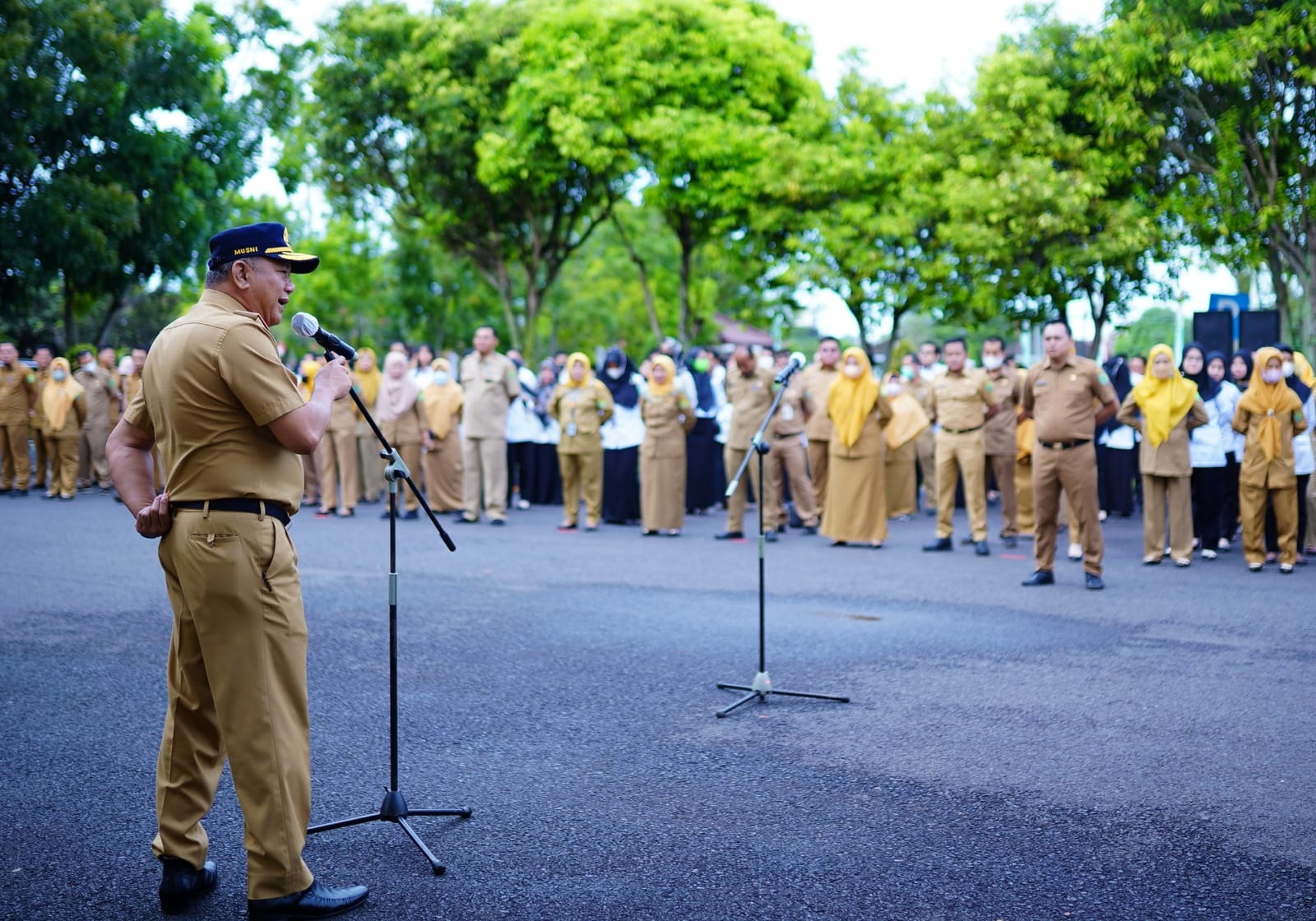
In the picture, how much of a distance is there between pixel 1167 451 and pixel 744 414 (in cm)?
459

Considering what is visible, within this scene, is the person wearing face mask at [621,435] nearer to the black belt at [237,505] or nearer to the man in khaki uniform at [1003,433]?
the man in khaki uniform at [1003,433]

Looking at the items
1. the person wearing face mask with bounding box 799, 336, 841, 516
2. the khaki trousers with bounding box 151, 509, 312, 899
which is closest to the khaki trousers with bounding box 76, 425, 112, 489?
the person wearing face mask with bounding box 799, 336, 841, 516

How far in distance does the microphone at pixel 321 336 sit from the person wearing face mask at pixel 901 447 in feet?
40.9

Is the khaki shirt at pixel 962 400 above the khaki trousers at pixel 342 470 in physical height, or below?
above

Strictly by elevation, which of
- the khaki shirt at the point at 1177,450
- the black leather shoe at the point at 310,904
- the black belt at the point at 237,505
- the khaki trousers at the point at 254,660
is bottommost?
the black leather shoe at the point at 310,904

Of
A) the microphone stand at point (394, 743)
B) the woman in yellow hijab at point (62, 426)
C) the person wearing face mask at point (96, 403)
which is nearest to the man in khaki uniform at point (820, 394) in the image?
the microphone stand at point (394, 743)

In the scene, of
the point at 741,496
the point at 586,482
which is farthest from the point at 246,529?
the point at 586,482

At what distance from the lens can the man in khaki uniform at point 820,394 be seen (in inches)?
570

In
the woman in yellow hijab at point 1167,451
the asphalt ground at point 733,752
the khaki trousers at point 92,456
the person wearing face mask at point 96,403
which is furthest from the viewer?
the khaki trousers at point 92,456

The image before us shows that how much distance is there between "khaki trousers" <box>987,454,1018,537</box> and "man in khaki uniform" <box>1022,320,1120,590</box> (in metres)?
2.86

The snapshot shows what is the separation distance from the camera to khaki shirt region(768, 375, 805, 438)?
48.8 feet

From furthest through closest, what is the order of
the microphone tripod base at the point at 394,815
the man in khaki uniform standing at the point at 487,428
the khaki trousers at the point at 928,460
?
the khaki trousers at the point at 928,460, the man in khaki uniform standing at the point at 487,428, the microphone tripod base at the point at 394,815

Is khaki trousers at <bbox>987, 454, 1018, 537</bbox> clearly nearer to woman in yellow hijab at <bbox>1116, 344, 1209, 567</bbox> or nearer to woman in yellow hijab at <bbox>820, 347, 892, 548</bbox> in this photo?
woman in yellow hijab at <bbox>820, 347, 892, 548</bbox>

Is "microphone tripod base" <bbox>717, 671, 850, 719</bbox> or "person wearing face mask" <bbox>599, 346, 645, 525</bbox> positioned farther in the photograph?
"person wearing face mask" <bbox>599, 346, 645, 525</bbox>
